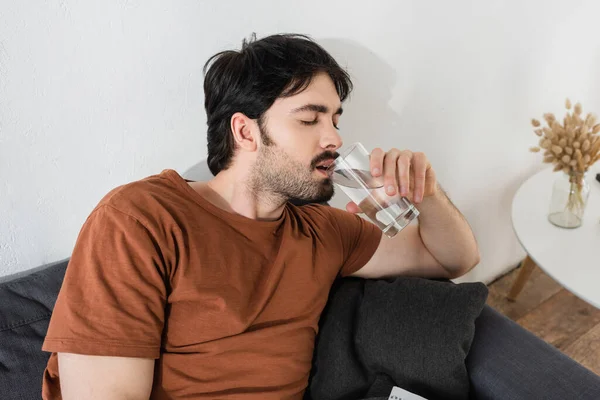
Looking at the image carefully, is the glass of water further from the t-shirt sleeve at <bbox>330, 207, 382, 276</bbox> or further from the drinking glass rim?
the t-shirt sleeve at <bbox>330, 207, 382, 276</bbox>

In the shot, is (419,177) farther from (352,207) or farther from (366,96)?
(366,96)

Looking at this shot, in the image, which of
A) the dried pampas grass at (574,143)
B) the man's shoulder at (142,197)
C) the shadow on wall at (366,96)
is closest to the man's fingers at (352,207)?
the man's shoulder at (142,197)

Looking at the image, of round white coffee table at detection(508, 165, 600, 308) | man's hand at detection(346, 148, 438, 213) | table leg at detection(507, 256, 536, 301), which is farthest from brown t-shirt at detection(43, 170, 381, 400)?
table leg at detection(507, 256, 536, 301)

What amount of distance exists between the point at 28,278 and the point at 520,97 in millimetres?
1709

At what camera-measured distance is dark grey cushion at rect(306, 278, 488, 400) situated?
113 cm

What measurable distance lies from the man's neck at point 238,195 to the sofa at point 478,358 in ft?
1.21

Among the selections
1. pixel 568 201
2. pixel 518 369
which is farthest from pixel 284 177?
pixel 568 201

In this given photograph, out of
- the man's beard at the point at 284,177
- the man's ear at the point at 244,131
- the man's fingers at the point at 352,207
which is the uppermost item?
the man's ear at the point at 244,131

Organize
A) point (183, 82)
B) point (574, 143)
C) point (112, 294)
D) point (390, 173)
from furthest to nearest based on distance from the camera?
1. point (574, 143)
2. point (183, 82)
3. point (390, 173)
4. point (112, 294)

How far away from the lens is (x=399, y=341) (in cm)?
115

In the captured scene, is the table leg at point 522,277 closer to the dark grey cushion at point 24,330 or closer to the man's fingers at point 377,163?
the man's fingers at point 377,163

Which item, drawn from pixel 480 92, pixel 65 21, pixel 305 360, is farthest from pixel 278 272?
pixel 480 92

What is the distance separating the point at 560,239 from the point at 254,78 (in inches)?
43.9

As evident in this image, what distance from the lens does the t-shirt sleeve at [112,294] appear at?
0.89 m
